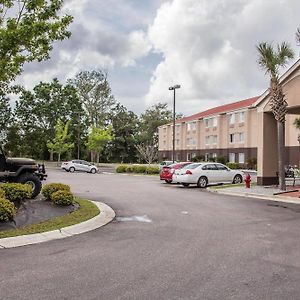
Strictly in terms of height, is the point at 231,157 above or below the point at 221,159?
above

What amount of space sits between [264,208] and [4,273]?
10271mm

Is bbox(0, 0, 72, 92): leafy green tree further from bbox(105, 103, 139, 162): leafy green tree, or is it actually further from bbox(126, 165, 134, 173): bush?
bbox(105, 103, 139, 162): leafy green tree

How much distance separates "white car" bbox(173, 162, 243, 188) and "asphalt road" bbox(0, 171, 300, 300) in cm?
1214

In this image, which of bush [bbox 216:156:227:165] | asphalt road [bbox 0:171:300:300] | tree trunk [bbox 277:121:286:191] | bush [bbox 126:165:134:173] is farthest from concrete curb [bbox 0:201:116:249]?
bush [bbox 216:156:227:165]

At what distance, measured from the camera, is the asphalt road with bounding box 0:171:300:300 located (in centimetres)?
534

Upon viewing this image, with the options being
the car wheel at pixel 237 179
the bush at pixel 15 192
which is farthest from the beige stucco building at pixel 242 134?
the bush at pixel 15 192

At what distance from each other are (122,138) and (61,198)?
7022 cm

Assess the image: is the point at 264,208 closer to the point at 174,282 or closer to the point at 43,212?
the point at 43,212

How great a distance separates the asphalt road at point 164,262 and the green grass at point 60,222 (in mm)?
941

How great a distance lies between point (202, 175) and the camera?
79.1ft

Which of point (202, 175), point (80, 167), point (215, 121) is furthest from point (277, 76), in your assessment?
point (215, 121)

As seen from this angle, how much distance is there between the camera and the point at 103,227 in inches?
401

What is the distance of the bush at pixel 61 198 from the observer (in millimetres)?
12500

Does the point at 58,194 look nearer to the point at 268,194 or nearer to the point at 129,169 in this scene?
the point at 268,194
